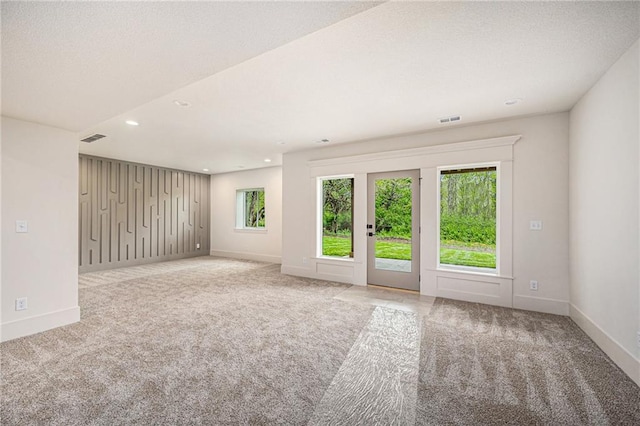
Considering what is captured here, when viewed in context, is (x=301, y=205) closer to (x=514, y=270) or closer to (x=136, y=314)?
(x=136, y=314)

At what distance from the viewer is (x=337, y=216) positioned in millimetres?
5570

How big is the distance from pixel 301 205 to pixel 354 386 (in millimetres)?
4014

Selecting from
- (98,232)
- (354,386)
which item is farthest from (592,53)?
(98,232)

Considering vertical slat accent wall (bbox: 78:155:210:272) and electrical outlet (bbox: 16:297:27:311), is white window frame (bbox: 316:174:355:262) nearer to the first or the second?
electrical outlet (bbox: 16:297:27:311)

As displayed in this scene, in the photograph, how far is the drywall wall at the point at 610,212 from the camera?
2.21 meters

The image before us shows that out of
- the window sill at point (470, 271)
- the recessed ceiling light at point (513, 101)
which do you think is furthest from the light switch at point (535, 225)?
the recessed ceiling light at point (513, 101)

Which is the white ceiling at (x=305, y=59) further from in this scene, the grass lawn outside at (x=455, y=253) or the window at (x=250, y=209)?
the window at (x=250, y=209)

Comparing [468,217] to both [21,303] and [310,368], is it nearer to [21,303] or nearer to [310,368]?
[310,368]

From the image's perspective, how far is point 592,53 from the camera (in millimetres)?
2262

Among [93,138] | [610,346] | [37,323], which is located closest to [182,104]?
[93,138]

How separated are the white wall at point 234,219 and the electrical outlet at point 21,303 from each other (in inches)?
196

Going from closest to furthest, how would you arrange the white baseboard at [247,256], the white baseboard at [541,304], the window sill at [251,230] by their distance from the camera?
the white baseboard at [541,304]
the white baseboard at [247,256]
the window sill at [251,230]

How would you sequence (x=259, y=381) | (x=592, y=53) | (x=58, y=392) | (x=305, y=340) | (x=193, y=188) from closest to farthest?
(x=58, y=392)
(x=259, y=381)
(x=592, y=53)
(x=305, y=340)
(x=193, y=188)

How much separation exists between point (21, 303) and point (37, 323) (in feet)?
0.90
